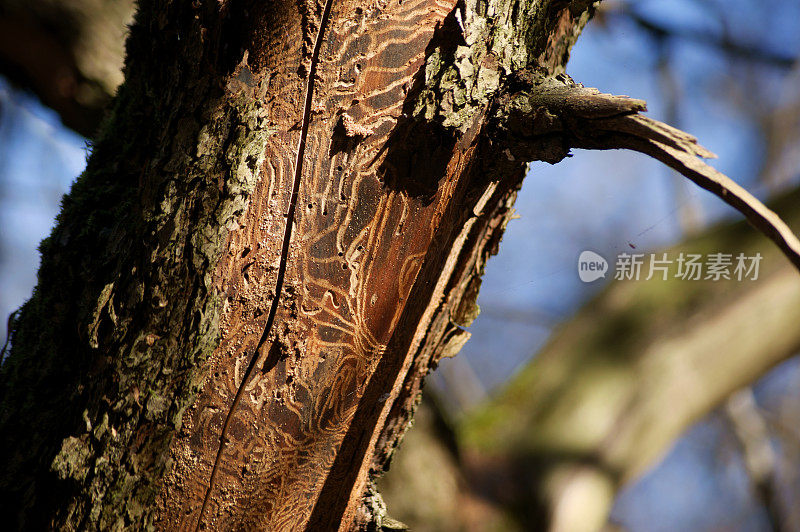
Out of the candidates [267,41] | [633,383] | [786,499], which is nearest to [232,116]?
[267,41]

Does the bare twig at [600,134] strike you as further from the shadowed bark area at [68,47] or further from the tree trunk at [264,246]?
the shadowed bark area at [68,47]

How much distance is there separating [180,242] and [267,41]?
0.46 feet

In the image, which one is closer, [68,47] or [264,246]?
[264,246]

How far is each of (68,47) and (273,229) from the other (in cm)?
90

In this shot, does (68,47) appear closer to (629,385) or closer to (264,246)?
(264,246)

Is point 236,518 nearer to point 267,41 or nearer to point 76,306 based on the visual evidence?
point 76,306

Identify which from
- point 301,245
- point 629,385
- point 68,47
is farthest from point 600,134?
point 68,47

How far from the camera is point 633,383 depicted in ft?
3.35

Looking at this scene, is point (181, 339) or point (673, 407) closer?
point (181, 339)

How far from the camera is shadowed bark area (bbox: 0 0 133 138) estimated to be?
97 centimetres

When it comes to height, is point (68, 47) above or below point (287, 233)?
above

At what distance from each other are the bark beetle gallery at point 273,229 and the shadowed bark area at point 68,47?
0.72 m

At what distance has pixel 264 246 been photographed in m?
0.35

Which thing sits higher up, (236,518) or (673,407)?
(673,407)
